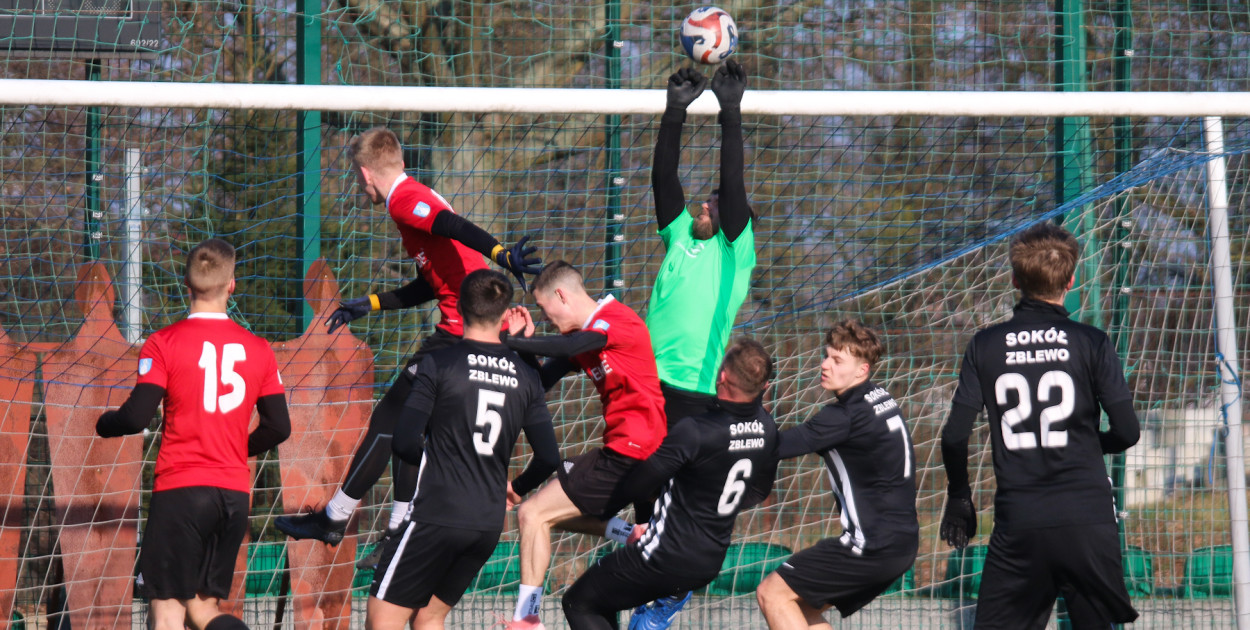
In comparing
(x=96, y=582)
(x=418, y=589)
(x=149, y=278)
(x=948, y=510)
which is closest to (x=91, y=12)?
(x=149, y=278)

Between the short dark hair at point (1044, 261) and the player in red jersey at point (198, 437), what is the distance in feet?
10.2

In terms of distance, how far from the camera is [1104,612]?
4543 mm

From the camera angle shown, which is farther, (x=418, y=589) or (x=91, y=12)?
(x=91, y=12)

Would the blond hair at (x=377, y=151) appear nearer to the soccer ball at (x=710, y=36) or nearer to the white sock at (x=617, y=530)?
the soccer ball at (x=710, y=36)

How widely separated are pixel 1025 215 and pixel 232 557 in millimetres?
4928

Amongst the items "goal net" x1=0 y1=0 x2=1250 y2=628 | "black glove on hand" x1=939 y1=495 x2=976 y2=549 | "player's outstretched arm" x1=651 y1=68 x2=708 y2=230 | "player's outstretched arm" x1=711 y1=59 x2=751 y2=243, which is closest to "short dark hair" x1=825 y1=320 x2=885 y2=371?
"player's outstretched arm" x1=711 y1=59 x2=751 y2=243

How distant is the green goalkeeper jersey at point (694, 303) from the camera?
5758 mm

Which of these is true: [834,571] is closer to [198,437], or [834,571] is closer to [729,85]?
[729,85]

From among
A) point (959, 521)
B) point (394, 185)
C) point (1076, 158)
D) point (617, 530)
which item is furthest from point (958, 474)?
point (1076, 158)

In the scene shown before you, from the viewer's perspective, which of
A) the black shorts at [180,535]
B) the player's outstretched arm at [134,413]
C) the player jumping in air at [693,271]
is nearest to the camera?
the player's outstretched arm at [134,413]

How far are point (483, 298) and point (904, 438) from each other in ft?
6.56

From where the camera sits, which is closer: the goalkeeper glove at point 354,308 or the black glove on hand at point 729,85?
the black glove on hand at point 729,85

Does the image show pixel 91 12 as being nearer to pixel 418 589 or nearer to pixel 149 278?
pixel 149 278

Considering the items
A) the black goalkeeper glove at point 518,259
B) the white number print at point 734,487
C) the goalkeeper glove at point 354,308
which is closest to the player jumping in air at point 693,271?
the white number print at point 734,487
